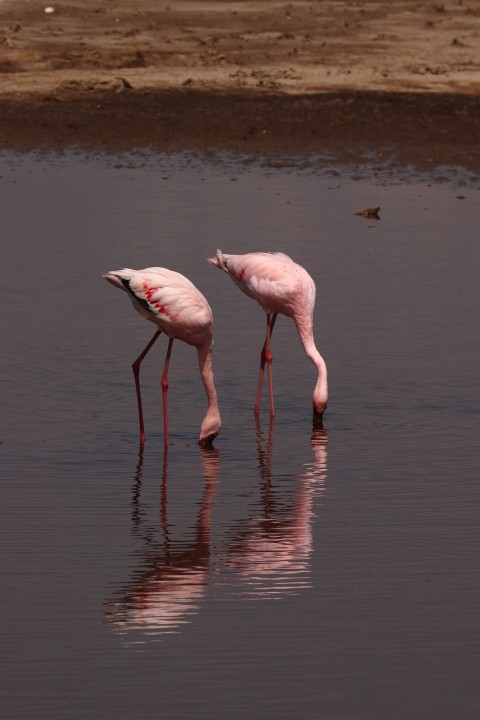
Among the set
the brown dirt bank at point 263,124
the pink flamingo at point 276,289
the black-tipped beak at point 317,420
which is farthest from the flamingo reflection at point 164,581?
the brown dirt bank at point 263,124

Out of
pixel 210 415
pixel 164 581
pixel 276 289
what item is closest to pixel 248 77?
pixel 276 289

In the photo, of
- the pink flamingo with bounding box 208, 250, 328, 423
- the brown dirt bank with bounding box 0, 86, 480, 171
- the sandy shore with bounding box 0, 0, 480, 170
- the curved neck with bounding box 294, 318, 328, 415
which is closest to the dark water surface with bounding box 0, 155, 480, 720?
the curved neck with bounding box 294, 318, 328, 415

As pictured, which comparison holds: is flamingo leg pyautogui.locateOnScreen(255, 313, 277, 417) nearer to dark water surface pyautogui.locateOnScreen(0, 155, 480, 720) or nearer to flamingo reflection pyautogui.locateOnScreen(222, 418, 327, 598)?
dark water surface pyautogui.locateOnScreen(0, 155, 480, 720)

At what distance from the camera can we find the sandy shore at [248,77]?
1883 cm

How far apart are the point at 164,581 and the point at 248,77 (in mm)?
15885

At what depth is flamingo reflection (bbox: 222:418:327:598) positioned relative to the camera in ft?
20.9

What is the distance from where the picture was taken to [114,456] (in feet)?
26.7

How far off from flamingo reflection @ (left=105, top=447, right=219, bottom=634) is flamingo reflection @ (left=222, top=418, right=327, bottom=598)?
15 centimetres

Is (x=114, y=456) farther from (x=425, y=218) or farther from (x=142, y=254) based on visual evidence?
(x=425, y=218)

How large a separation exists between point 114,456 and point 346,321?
332 cm

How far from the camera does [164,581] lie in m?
6.34

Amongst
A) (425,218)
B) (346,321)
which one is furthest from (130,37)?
(346,321)

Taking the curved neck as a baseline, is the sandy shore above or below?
above

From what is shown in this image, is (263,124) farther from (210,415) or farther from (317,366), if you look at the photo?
(210,415)
